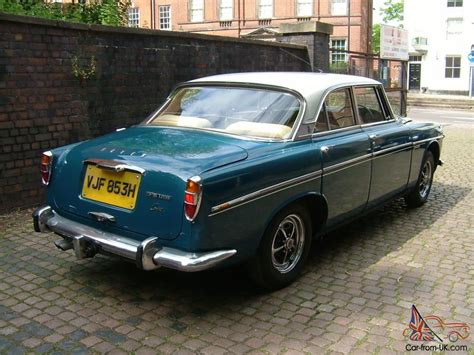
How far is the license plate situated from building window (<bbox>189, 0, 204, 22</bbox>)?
37.2 metres

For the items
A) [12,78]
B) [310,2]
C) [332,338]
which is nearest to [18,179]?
[12,78]

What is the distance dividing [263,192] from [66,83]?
3.83 meters

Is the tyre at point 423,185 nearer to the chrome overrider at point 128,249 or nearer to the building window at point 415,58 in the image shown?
the chrome overrider at point 128,249

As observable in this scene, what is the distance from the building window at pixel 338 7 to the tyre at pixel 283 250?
33984mm

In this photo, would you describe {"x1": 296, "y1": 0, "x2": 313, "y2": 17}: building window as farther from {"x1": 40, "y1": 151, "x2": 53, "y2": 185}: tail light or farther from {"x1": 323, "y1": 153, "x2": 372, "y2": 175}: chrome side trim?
{"x1": 40, "y1": 151, "x2": 53, "y2": 185}: tail light

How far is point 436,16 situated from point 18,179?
126 feet

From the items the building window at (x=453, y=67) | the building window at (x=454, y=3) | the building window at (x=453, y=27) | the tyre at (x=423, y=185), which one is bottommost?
the tyre at (x=423, y=185)

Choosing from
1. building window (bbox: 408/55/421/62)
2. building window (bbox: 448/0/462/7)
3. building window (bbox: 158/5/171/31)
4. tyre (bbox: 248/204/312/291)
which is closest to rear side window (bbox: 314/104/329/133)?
tyre (bbox: 248/204/312/291)

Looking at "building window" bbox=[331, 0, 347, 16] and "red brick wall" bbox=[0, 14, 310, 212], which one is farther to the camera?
"building window" bbox=[331, 0, 347, 16]

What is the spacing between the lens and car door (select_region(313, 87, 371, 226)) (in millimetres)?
4406

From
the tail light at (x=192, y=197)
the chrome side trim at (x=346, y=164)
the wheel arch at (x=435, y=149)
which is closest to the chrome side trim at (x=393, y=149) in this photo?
the chrome side trim at (x=346, y=164)

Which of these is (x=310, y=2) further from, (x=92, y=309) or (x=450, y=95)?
(x=92, y=309)

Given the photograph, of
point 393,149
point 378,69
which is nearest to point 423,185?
point 393,149

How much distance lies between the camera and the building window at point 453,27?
3806 centimetres
